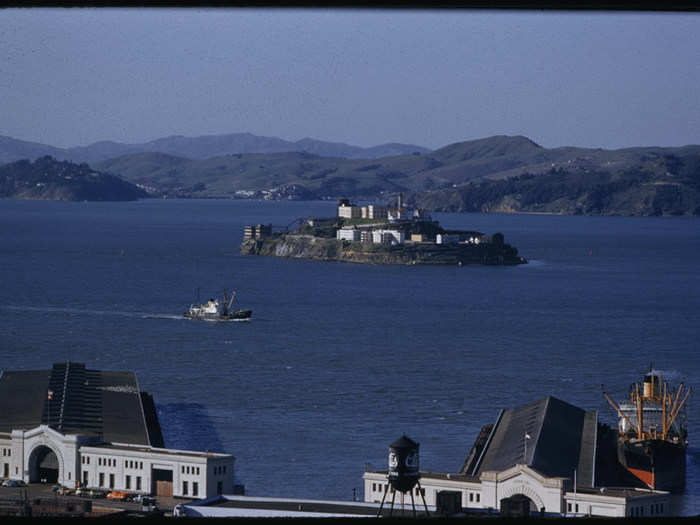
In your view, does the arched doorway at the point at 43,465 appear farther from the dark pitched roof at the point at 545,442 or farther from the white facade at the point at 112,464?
the dark pitched roof at the point at 545,442

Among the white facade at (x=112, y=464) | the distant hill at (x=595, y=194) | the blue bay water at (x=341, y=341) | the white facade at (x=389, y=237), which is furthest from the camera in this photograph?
the distant hill at (x=595, y=194)

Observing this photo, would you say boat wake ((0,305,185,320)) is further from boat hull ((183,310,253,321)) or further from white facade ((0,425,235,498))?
white facade ((0,425,235,498))

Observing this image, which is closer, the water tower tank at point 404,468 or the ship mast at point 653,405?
the water tower tank at point 404,468

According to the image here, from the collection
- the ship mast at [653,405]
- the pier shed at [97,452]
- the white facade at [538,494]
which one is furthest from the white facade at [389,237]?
the white facade at [538,494]

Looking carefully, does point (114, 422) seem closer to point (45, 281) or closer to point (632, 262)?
point (45, 281)

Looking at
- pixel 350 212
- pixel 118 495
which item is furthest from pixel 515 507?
pixel 350 212

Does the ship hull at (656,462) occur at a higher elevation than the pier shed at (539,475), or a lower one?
lower

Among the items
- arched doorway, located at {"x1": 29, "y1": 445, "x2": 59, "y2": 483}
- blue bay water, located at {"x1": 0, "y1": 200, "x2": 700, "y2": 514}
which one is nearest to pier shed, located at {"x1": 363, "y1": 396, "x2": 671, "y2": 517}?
blue bay water, located at {"x1": 0, "y1": 200, "x2": 700, "y2": 514}

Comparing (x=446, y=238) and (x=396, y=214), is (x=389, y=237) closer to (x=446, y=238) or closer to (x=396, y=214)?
(x=446, y=238)
